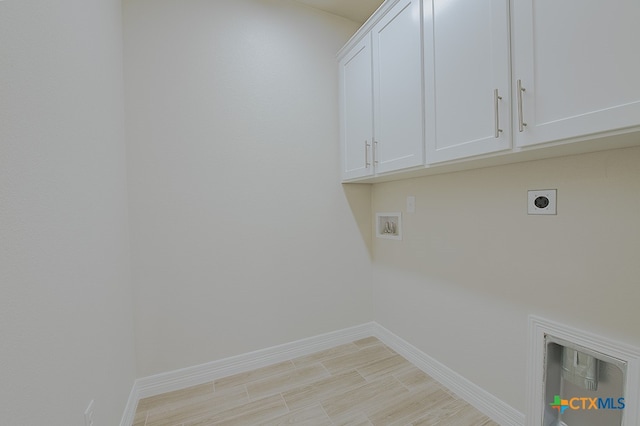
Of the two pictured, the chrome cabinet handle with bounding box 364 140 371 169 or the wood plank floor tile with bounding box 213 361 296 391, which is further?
the chrome cabinet handle with bounding box 364 140 371 169

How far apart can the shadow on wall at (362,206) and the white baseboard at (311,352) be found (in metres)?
0.75

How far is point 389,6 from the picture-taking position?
162cm

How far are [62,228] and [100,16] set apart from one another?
3.65ft

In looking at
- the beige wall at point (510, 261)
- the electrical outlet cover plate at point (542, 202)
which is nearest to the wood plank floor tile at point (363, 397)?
the beige wall at point (510, 261)

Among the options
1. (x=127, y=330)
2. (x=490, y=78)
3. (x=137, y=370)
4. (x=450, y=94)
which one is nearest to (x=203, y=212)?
(x=127, y=330)

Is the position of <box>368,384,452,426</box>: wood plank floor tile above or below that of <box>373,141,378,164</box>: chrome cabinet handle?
below

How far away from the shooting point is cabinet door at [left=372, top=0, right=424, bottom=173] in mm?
1486

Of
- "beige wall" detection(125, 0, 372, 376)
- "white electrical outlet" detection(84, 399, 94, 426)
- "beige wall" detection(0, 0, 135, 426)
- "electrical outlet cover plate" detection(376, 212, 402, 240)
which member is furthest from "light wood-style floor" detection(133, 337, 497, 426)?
"electrical outlet cover plate" detection(376, 212, 402, 240)

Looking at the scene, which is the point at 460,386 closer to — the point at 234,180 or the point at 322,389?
the point at 322,389

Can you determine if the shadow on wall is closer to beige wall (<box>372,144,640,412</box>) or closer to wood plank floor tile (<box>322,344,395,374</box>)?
beige wall (<box>372,144,640,412</box>)

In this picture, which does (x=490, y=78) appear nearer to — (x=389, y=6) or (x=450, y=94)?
(x=450, y=94)

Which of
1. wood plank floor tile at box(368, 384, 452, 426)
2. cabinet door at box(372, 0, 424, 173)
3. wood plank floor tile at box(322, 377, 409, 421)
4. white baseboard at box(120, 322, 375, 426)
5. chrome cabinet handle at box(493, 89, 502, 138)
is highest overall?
cabinet door at box(372, 0, 424, 173)

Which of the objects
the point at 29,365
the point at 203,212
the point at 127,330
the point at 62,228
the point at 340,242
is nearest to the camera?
the point at 29,365

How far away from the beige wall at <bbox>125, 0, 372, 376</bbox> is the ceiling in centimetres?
7
